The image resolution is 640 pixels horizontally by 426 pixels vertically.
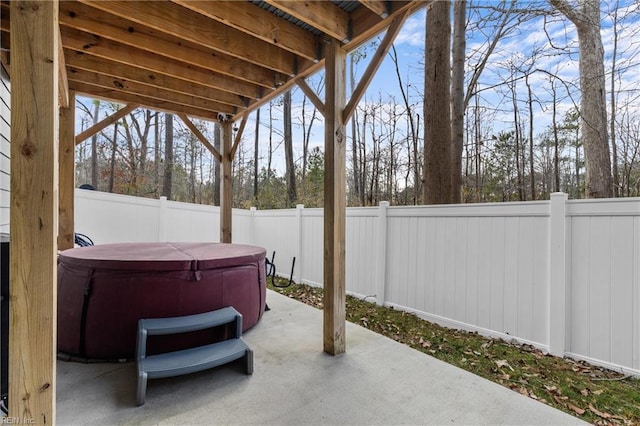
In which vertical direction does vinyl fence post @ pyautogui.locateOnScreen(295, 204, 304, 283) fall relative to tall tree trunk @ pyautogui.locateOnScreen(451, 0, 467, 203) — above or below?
below

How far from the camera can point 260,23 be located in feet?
8.72

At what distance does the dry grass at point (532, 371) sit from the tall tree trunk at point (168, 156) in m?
9.47

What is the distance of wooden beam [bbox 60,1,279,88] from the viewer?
2.63 metres

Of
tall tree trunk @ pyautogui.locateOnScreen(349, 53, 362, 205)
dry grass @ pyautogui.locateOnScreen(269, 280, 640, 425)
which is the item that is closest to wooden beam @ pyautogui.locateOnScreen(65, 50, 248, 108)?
dry grass @ pyautogui.locateOnScreen(269, 280, 640, 425)

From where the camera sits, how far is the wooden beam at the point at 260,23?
2375mm

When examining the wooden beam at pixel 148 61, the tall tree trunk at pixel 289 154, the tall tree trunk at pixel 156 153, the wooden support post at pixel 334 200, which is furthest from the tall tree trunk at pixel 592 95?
the tall tree trunk at pixel 156 153

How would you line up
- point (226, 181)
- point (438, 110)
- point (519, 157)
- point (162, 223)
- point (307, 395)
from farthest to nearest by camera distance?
point (519, 157) → point (162, 223) → point (226, 181) → point (438, 110) → point (307, 395)

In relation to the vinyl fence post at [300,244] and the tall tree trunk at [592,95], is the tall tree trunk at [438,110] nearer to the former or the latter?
Result: the tall tree trunk at [592,95]

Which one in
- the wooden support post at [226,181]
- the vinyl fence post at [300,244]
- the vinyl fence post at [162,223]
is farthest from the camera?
the vinyl fence post at [162,223]

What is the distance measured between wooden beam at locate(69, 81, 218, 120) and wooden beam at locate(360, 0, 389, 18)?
10.8ft

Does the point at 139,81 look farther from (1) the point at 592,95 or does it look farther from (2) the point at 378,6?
(1) the point at 592,95

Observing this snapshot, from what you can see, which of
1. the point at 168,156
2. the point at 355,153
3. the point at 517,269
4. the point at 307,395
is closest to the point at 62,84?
the point at 307,395

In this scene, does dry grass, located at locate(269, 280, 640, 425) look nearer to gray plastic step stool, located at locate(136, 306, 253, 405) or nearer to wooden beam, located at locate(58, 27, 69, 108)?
gray plastic step stool, located at locate(136, 306, 253, 405)

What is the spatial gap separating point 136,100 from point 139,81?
0.71 m
